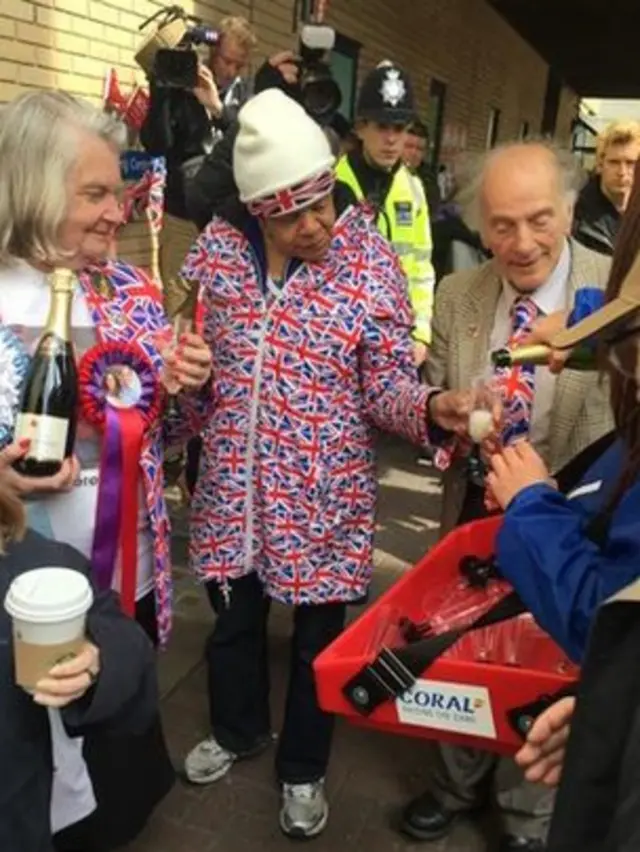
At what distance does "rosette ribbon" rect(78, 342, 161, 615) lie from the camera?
2027mm

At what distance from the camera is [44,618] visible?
1.31 m

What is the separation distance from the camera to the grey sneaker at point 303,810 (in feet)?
8.61

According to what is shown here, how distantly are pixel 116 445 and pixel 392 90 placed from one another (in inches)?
119

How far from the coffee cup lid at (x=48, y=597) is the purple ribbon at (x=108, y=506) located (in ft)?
2.18

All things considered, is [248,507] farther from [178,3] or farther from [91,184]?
[178,3]

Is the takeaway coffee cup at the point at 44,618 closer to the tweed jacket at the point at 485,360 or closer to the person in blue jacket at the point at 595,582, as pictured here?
the person in blue jacket at the point at 595,582

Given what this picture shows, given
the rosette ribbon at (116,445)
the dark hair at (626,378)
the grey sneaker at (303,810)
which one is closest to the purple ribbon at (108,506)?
the rosette ribbon at (116,445)

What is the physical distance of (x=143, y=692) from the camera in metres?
1.65

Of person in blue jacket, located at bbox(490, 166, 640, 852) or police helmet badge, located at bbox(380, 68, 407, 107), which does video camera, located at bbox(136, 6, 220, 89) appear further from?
person in blue jacket, located at bbox(490, 166, 640, 852)

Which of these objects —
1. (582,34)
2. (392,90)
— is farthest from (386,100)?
(582,34)

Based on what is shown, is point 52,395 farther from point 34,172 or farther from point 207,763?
point 207,763

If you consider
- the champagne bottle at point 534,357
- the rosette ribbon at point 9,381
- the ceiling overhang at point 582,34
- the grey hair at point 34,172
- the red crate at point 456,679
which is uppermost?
the ceiling overhang at point 582,34

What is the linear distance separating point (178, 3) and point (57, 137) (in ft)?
12.4

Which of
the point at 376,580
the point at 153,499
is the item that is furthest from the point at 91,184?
the point at 376,580
